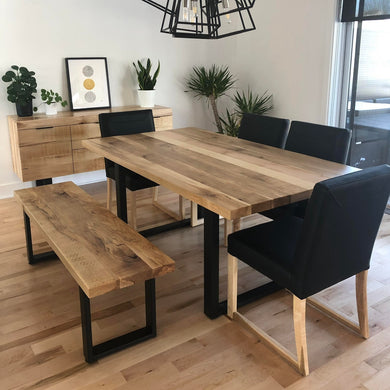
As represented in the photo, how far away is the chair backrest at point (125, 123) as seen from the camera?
3475 mm

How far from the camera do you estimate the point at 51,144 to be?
13.1 ft

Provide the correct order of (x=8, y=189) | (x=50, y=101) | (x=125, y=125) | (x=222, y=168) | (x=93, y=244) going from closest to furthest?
(x=93, y=244) → (x=222, y=168) → (x=125, y=125) → (x=50, y=101) → (x=8, y=189)

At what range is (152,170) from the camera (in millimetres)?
2424

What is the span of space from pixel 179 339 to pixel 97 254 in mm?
600

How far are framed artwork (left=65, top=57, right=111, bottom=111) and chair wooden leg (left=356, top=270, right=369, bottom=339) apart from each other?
3276 mm

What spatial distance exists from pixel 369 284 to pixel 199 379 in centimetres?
131

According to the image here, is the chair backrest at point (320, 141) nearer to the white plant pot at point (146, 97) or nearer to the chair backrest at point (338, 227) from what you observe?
the chair backrest at point (338, 227)

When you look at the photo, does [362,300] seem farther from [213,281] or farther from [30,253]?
[30,253]

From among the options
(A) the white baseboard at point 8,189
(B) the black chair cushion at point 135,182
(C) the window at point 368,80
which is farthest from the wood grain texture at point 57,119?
(C) the window at point 368,80

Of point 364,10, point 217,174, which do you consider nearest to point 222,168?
point 217,174

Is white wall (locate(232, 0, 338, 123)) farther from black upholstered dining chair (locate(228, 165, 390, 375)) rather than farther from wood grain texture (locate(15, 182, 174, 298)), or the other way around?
wood grain texture (locate(15, 182, 174, 298))

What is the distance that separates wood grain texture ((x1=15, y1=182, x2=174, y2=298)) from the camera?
6.05 ft

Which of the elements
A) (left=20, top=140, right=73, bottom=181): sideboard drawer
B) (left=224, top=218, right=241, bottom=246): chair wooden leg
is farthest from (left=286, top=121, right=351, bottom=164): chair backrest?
(left=20, top=140, right=73, bottom=181): sideboard drawer

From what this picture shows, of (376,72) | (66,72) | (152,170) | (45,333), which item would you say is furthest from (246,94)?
(45,333)
